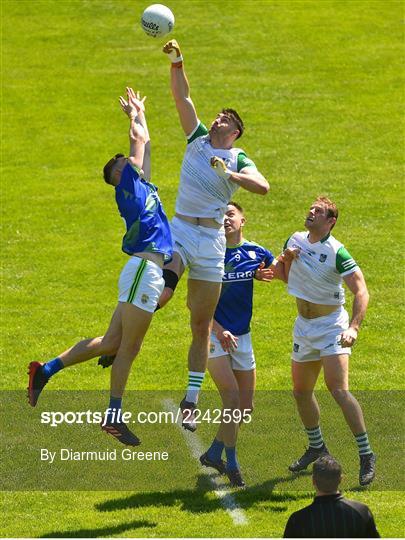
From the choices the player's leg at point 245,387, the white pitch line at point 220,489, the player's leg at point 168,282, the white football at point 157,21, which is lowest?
the white pitch line at point 220,489

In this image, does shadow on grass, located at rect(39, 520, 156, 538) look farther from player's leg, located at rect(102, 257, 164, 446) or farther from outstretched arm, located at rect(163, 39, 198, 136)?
outstretched arm, located at rect(163, 39, 198, 136)

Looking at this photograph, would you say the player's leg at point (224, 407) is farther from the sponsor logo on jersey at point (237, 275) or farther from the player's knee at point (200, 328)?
the sponsor logo on jersey at point (237, 275)

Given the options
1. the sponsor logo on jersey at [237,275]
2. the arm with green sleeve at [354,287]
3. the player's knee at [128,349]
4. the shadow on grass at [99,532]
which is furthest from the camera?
the sponsor logo on jersey at [237,275]

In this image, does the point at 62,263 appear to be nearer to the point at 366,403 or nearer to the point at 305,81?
the point at 366,403

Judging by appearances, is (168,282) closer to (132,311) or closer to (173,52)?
(132,311)

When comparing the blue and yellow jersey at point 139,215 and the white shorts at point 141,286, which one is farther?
the blue and yellow jersey at point 139,215

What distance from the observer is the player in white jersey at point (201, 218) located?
43.3ft

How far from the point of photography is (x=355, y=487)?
13.6 metres

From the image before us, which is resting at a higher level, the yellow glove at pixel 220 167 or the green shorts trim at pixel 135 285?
the yellow glove at pixel 220 167

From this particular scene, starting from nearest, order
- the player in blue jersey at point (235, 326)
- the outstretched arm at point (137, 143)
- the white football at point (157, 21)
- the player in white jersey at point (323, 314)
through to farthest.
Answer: the outstretched arm at point (137, 143), the player in white jersey at point (323, 314), the white football at point (157, 21), the player in blue jersey at point (235, 326)

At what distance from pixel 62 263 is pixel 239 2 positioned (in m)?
15.1

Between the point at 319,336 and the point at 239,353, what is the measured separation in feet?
3.30

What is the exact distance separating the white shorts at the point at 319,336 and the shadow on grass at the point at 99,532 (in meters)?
2.69

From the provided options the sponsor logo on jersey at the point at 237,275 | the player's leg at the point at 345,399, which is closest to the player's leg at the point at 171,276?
the sponsor logo on jersey at the point at 237,275
